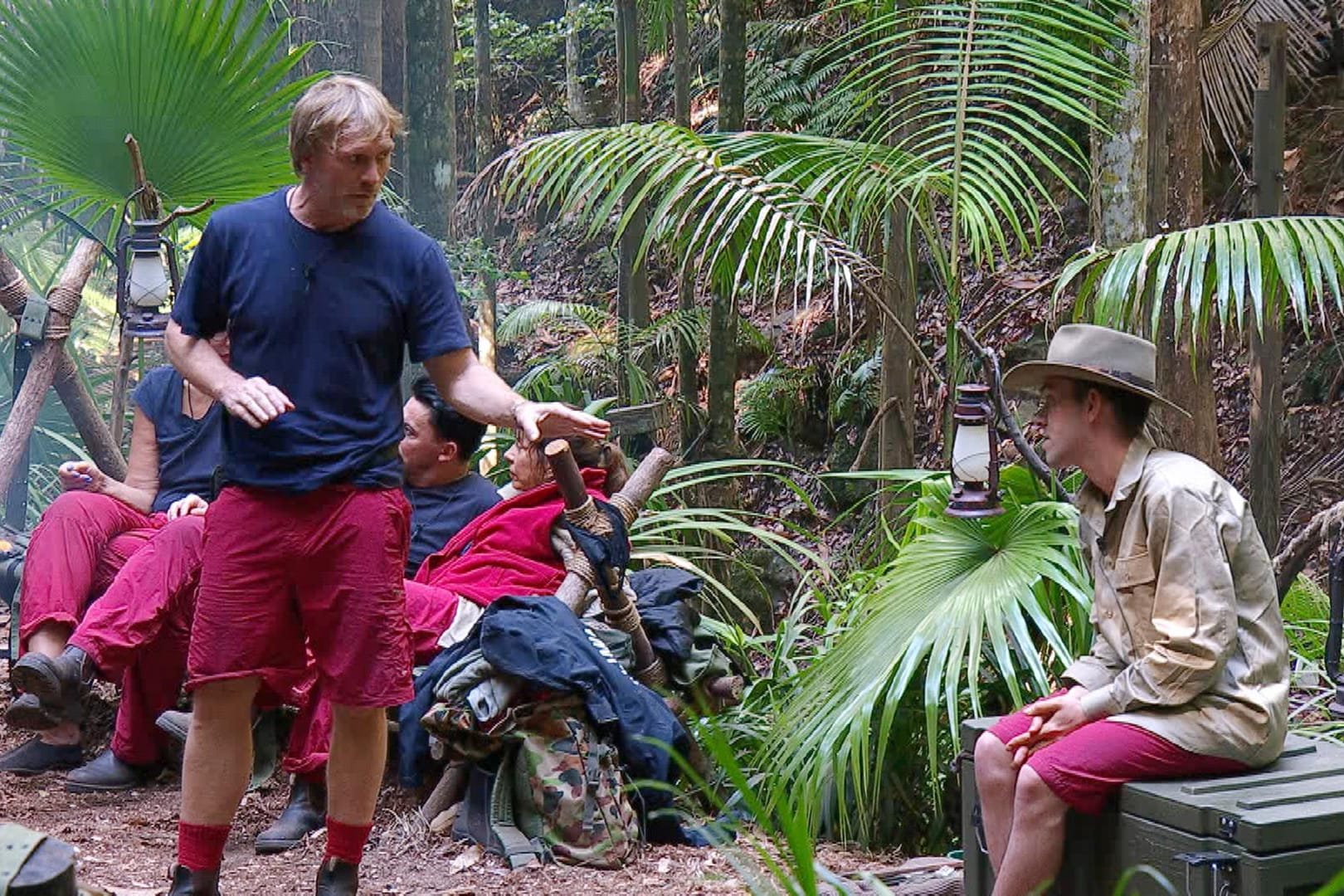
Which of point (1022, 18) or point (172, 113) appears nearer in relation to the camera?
point (172, 113)

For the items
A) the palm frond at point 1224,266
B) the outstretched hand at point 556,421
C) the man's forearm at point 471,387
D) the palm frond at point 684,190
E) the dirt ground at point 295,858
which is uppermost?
the palm frond at point 684,190

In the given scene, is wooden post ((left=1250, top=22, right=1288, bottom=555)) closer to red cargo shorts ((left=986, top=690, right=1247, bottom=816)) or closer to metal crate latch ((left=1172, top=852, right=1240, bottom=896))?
red cargo shorts ((left=986, top=690, right=1247, bottom=816))

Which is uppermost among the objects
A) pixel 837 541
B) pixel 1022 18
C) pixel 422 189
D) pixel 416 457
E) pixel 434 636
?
pixel 1022 18

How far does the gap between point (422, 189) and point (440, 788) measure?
488cm

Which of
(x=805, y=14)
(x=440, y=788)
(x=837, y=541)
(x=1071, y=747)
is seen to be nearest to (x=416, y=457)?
(x=440, y=788)

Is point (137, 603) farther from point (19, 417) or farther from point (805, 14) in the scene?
point (805, 14)

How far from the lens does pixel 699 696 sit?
4.83 m

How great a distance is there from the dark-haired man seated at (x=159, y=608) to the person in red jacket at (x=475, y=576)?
16cm

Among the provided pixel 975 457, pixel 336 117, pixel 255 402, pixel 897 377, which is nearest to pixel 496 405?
pixel 255 402

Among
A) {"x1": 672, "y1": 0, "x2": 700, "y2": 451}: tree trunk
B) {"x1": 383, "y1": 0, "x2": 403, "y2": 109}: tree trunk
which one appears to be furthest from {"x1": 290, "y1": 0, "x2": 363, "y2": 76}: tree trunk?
{"x1": 672, "y1": 0, "x2": 700, "y2": 451}: tree trunk

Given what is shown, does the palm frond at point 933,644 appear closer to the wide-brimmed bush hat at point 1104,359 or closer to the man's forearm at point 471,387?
the wide-brimmed bush hat at point 1104,359

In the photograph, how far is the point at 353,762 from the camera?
3.30 metres

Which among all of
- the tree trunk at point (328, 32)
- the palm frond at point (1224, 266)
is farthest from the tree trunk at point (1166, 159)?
the tree trunk at point (328, 32)

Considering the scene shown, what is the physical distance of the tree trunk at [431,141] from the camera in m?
8.59
